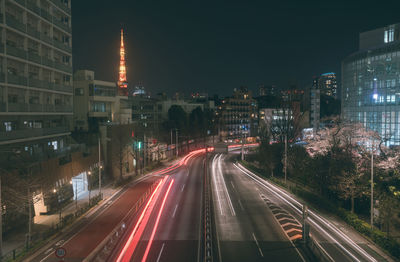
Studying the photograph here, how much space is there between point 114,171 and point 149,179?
21.2 feet

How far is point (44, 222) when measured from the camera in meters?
24.0

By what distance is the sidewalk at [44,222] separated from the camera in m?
19.4

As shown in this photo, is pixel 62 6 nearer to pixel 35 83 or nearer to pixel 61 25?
pixel 61 25

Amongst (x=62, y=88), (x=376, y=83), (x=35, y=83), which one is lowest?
(x=35, y=83)

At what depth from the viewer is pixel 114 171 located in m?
44.1

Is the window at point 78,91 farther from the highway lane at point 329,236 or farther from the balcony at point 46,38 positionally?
the highway lane at point 329,236

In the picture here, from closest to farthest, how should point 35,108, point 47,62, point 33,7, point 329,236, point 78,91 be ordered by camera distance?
point 329,236 < point 35,108 < point 33,7 < point 47,62 < point 78,91

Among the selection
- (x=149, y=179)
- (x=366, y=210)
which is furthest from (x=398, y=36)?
(x=149, y=179)

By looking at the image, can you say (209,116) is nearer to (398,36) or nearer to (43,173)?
(398,36)

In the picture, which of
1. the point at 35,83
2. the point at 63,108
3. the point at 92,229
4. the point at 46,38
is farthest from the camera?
the point at 63,108

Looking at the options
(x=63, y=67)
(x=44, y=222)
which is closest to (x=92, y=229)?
(x=44, y=222)

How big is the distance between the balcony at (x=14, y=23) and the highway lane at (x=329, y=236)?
29.6 metres

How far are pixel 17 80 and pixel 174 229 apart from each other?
20039 millimetres

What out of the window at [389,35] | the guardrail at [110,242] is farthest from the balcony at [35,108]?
the window at [389,35]
